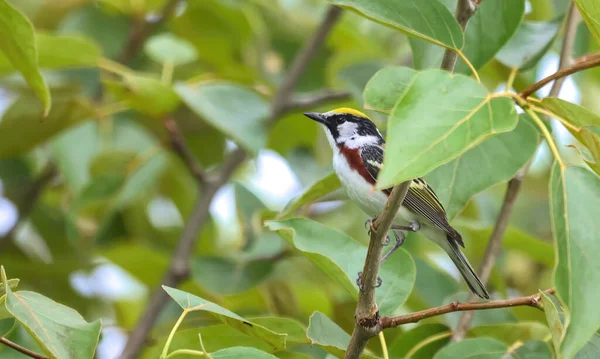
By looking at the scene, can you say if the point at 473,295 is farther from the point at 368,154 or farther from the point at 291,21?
the point at 291,21

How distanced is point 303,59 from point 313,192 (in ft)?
5.47

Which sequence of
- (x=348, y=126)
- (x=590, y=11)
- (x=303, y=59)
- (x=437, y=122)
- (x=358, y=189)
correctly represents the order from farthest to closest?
(x=303, y=59) → (x=348, y=126) → (x=358, y=189) → (x=590, y=11) → (x=437, y=122)

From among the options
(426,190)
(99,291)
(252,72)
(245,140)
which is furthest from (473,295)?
(99,291)

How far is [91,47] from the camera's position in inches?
128

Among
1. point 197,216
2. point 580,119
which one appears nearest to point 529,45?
point 580,119

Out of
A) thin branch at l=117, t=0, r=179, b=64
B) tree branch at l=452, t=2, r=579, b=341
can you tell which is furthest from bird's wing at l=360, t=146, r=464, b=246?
thin branch at l=117, t=0, r=179, b=64

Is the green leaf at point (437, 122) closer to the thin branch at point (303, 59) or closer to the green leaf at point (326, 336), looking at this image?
the green leaf at point (326, 336)

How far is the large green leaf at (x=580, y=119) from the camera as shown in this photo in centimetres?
157

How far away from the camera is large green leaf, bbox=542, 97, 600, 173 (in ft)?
5.16

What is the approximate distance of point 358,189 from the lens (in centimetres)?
258

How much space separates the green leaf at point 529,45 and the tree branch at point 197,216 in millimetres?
1244

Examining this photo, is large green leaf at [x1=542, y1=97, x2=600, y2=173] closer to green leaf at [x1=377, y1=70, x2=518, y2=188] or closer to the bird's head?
green leaf at [x1=377, y1=70, x2=518, y2=188]

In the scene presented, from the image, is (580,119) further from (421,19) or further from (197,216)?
(197,216)

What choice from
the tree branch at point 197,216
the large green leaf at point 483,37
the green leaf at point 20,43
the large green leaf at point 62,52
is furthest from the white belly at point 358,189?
the large green leaf at point 62,52
